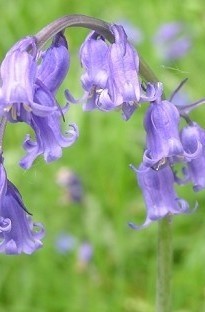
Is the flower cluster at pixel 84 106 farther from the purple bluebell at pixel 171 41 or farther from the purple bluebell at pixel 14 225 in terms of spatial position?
the purple bluebell at pixel 171 41

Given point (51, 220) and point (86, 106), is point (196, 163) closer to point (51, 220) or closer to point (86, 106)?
point (86, 106)

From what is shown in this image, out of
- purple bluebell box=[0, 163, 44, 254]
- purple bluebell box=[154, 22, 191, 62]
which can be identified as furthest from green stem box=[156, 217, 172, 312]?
purple bluebell box=[154, 22, 191, 62]

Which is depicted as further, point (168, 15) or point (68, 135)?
point (168, 15)

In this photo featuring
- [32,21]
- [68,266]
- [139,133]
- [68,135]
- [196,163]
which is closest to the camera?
[68,135]

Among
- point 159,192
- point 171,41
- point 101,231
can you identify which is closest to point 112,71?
point 159,192

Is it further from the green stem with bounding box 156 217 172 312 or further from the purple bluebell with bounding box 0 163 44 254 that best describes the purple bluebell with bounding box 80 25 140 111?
the green stem with bounding box 156 217 172 312

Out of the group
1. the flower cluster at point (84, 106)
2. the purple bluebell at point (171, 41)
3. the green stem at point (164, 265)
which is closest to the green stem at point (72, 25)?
the flower cluster at point (84, 106)

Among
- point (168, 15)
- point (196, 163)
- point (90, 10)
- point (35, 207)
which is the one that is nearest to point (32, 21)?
point (90, 10)
